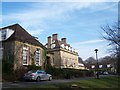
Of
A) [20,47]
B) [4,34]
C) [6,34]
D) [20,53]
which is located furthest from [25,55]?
[4,34]

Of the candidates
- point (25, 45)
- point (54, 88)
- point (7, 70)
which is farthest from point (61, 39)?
point (54, 88)

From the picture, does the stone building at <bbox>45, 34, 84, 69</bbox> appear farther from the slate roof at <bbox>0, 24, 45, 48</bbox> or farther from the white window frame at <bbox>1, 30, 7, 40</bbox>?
the white window frame at <bbox>1, 30, 7, 40</bbox>

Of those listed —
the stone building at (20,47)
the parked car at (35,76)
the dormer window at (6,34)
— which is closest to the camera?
the parked car at (35,76)

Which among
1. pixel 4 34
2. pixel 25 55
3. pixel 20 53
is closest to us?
pixel 20 53

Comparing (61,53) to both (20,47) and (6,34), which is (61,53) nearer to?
(6,34)

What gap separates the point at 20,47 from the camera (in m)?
37.0

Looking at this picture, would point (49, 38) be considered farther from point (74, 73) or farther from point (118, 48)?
point (118, 48)

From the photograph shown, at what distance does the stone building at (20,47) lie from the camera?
36312mm

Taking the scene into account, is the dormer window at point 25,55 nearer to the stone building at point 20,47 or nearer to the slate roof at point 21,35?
the stone building at point 20,47

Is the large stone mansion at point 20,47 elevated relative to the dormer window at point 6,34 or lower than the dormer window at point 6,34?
lower

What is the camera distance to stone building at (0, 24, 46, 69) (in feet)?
119

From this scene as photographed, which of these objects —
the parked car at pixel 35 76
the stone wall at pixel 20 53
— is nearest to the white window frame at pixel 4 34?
the stone wall at pixel 20 53

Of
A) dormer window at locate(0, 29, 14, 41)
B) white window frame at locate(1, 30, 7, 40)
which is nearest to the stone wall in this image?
dormer window at locate(0, 29, 14, 41)

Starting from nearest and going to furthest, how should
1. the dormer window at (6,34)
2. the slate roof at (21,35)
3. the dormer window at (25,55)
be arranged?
1. the slate roof at (21,35)
2. the dormer window at (25,55)
3. the dormer window at (6,34)
